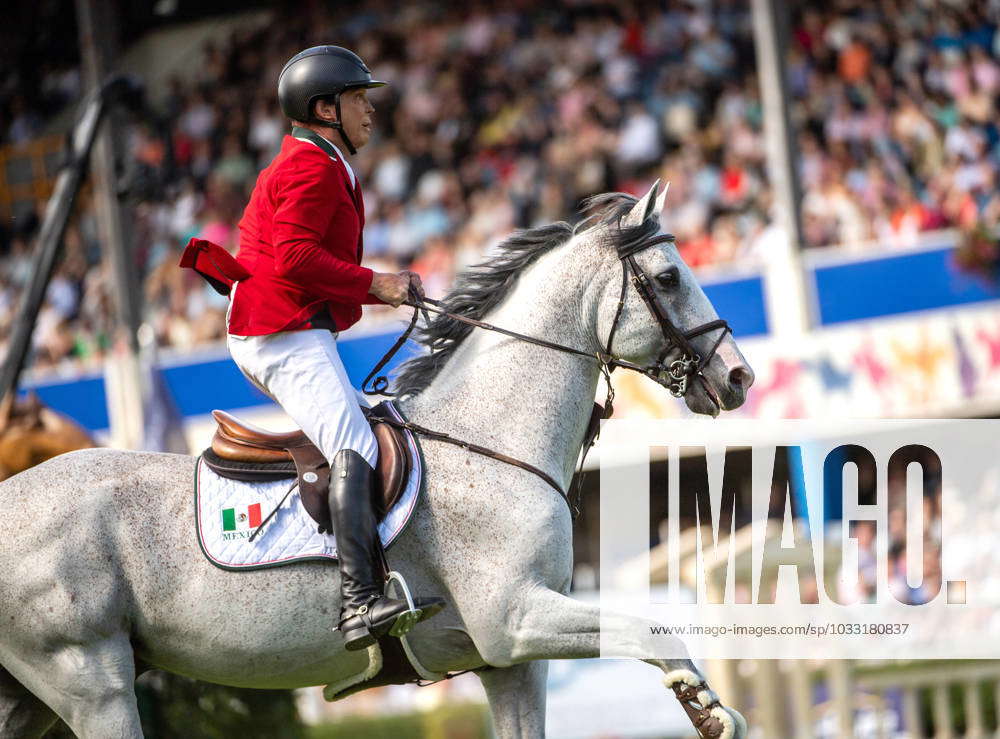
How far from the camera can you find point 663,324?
17.0 feet

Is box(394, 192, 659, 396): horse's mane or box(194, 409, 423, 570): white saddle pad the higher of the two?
box(394, 192, 659, 396): horse's mane

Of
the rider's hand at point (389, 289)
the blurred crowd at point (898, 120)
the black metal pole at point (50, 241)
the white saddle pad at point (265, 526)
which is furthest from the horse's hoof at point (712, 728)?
the blurred crowd at point (898, 120)

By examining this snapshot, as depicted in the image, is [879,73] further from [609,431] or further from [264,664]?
[264,664]

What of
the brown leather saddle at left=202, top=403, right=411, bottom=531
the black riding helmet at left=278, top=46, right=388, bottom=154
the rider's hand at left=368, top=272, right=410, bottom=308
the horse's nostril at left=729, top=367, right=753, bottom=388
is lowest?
the brown leather saddle at left=202, top=403, right=411, bottom=531

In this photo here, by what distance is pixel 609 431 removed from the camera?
1170 cm

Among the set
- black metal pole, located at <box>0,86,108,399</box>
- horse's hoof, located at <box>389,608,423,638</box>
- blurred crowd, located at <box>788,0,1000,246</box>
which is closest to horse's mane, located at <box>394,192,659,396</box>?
horse's hoof, located at <box>389,608,423,638</box>

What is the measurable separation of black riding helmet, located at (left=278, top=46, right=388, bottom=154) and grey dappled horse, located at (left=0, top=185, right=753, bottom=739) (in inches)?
41.6

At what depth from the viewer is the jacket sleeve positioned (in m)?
4.91

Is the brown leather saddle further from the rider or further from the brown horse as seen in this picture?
the brown horse

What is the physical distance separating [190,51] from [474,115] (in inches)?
214

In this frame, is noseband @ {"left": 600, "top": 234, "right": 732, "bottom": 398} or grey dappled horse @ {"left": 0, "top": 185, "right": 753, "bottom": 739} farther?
noseband @ {"left": 600, "top": 234, "right": 732, "bottom": 398}

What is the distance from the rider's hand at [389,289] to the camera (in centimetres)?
507

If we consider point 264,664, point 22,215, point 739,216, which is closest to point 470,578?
point 264,664

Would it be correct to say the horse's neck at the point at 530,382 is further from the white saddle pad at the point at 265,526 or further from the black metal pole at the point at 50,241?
the black metal pole at the point at 50,241
